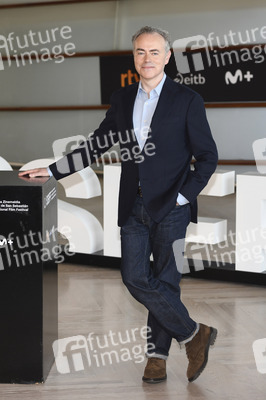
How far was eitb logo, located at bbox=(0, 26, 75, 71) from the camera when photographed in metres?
11.3

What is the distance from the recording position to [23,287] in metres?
3.11

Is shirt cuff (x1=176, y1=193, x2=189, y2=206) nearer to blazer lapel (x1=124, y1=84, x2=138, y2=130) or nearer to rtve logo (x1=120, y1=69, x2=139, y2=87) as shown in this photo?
blazer lapel (x1=124, y1=84, x2=138, y2=130)

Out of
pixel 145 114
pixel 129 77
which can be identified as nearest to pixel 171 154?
pixel 145 114

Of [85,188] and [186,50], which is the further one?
[186,50]

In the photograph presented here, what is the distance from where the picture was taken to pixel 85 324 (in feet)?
13.2

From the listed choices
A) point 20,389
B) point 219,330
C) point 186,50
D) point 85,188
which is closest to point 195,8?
point 186,50

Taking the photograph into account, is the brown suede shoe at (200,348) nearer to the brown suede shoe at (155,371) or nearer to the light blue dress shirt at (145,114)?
the brown suede shoe at (155,371)

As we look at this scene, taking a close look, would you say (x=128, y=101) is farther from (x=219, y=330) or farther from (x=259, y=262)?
(x=259, y=262)

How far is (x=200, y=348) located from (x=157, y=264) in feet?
1.47

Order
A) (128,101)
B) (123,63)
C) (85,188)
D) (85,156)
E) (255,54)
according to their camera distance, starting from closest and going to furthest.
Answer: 1. (128,101)
2. (85,156)
3. (85,188)
4. (255,54)
5. (123,63)

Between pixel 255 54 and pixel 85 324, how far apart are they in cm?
678

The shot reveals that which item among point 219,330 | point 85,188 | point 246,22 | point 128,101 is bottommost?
point 219,330

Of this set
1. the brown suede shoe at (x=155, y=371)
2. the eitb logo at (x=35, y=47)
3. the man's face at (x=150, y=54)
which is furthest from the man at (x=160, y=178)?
the eitb logo at (x=35, y=47)

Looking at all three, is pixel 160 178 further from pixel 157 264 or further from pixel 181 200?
pixel 157 264
